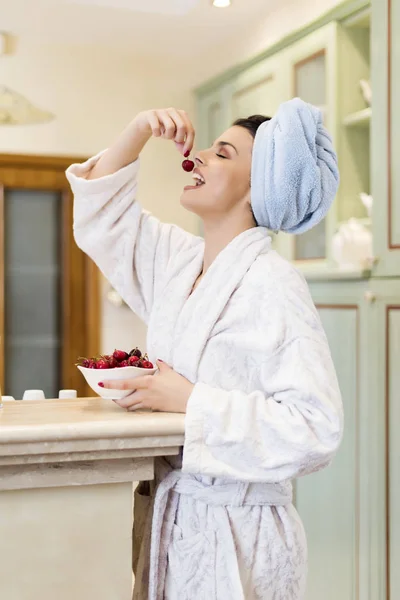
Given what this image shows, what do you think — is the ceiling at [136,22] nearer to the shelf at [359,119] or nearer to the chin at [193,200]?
the shelf at [359,119]

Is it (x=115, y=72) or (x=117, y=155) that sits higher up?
(x=115, y=72)

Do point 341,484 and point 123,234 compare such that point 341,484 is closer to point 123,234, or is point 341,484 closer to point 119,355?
point 123,234

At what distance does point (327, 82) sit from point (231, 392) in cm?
193

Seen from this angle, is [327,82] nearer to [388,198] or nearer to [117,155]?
[388,198]

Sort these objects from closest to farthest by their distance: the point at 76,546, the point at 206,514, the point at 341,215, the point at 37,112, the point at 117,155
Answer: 1. the point at 76,546
2. the point at 206,514
3. the point at 117,155
4. the point at 341,215
5. the point at 37,112

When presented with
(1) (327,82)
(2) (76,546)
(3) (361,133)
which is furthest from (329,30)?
(2) (76,546)

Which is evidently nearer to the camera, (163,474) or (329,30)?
(163,474)

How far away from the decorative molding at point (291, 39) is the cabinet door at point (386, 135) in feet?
0.84

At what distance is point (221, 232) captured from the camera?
146cm

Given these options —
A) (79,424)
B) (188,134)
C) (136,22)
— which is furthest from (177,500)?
(136,22)

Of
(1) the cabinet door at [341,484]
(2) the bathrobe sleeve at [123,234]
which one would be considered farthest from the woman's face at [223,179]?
(1) the cabinet door at [341,484]

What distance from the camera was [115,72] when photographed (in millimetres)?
4105

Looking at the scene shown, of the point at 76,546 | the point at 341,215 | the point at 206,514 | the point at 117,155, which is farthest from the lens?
the point at 341,215

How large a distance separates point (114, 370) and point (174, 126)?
1.65ft
